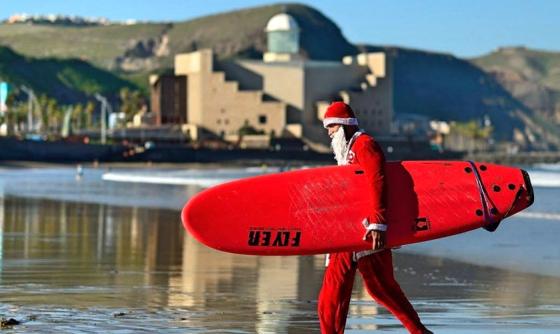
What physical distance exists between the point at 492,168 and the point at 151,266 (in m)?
8.83

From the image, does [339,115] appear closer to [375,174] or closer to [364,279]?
[375,174]

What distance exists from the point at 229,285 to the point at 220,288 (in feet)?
1.21

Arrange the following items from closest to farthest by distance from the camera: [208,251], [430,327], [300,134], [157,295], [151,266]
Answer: [430,327], [157,295], [151,266], [208,251], [300,134]

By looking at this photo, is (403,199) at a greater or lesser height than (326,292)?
greater

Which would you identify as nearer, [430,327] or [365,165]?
[365,165]

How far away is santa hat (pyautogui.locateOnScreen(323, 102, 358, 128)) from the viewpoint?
10.4 metres

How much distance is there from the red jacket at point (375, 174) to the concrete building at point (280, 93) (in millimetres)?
172526

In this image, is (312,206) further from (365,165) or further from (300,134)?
(300,134)

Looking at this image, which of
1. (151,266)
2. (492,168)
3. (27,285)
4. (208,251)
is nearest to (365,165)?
(492,168)

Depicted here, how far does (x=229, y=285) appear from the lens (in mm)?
15922

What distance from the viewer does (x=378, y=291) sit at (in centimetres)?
1017

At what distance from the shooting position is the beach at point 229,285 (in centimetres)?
1226

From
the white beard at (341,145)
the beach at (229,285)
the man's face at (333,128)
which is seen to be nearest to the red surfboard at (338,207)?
the white beard at (341,145)

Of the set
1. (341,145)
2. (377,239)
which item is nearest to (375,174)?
(377,239)
